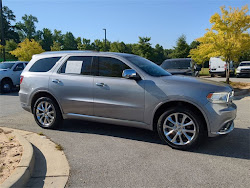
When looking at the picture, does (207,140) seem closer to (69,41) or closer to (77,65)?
(77,65)

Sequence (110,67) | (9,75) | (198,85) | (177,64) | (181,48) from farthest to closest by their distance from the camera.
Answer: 1. (181,48)
2. (9,75)
3. (177,64)
4. (110,67)
5. (198,85)

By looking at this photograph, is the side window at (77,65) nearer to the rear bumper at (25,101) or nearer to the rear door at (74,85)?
the rear door at (74,85)

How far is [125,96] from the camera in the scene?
4.39 m

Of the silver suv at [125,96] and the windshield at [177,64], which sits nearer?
the silver suv at [125,96]

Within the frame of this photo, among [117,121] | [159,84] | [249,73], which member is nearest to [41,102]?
[117,121]

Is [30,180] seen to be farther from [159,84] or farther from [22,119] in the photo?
[22,119]

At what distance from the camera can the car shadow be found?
4.00 meters

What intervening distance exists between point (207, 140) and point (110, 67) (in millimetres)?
2449

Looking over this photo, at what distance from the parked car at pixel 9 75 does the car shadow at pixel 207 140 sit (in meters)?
8.07

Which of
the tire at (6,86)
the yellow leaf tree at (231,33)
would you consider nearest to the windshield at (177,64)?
the yellow leaf tree at (231,33)

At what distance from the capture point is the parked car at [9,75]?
12383 millimetres

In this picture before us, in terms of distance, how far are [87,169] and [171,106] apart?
186 cm

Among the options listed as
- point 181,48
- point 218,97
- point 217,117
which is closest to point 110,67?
point 218,97

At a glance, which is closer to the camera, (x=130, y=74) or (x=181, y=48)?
(x=130, y=74)
